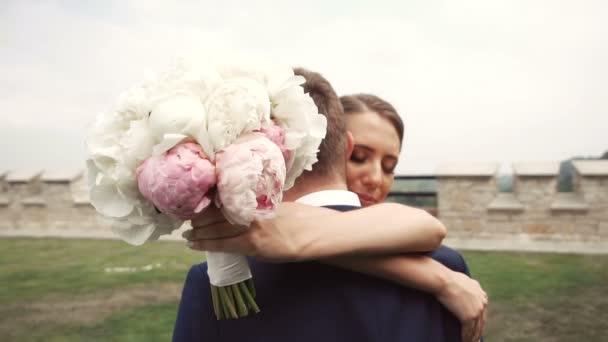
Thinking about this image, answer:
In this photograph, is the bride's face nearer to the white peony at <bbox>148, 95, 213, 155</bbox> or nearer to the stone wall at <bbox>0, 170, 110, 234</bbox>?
the white peony at <bbox>148, 95, 213, 155</bbox>

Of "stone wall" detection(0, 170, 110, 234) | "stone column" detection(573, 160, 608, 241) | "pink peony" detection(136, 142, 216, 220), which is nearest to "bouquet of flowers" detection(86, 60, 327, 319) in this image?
"pink peony" detection(136, 142, 216, 220)

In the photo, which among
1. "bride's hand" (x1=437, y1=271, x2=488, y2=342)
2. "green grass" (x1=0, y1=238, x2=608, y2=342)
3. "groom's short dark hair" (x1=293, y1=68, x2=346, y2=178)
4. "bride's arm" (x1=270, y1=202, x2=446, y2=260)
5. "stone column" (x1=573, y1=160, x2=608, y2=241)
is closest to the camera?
"bride's arm" (x1=270, y1=202, x2=446, y2=260)

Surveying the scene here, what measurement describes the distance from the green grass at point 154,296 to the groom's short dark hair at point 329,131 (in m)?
3.66

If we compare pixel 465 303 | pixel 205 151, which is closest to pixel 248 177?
pixel 205 151

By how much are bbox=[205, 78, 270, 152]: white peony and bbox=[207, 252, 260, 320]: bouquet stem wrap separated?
328 millimetres

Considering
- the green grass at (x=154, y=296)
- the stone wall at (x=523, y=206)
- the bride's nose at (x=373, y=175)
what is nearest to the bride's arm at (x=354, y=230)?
the bride's nose at (x=373, y=175)

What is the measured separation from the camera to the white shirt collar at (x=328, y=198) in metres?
1.53

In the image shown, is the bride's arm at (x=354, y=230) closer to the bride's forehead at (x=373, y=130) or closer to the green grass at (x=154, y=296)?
the bride's forehead at (x=373, y=130)

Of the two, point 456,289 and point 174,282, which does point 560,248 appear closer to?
point 174,282

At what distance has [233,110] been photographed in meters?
1.10

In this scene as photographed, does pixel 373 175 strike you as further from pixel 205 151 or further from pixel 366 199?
pixel 205 151

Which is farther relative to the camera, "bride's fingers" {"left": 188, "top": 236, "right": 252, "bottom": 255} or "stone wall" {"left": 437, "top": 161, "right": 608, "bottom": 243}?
"stone wall" {"left": 437, "top": 161, "right": 608, "bottom": 243}

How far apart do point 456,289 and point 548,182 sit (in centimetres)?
802

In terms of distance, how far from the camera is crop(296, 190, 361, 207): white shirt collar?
1.53 metres
